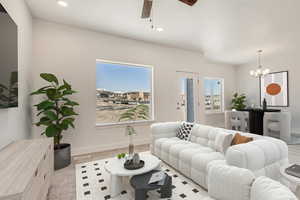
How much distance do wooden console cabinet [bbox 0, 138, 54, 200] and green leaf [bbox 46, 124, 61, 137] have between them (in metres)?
0.58

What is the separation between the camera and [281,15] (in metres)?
2.88

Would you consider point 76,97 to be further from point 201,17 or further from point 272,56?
point 272,56

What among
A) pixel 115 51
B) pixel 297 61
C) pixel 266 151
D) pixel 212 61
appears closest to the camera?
pixel 266 151

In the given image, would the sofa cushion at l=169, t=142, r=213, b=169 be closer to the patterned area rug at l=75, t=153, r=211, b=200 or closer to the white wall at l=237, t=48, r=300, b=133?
the patterned area rug at l=75, t=153, r=211, b=200

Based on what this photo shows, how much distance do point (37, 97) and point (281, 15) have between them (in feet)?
17.3

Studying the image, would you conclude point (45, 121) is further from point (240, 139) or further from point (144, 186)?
point (240, 139)

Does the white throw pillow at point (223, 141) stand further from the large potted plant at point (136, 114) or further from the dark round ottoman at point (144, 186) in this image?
the large potted plant at point (136, 114)

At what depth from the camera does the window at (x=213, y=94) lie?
6402mm

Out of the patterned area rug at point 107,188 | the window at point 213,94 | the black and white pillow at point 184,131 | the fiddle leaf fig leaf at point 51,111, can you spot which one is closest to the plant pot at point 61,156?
the fiddle leaf fig leaf at point 51,111

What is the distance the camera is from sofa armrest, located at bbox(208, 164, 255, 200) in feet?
3.72

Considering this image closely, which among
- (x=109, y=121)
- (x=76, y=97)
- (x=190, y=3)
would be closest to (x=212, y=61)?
(x=190, y=3)

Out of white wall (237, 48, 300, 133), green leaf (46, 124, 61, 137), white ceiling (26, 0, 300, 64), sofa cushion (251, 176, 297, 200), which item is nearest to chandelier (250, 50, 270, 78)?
white wall (237, 48, 300, 133)

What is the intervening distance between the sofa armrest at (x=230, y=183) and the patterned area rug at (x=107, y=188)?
0.65m

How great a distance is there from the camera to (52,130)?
2598 mm
